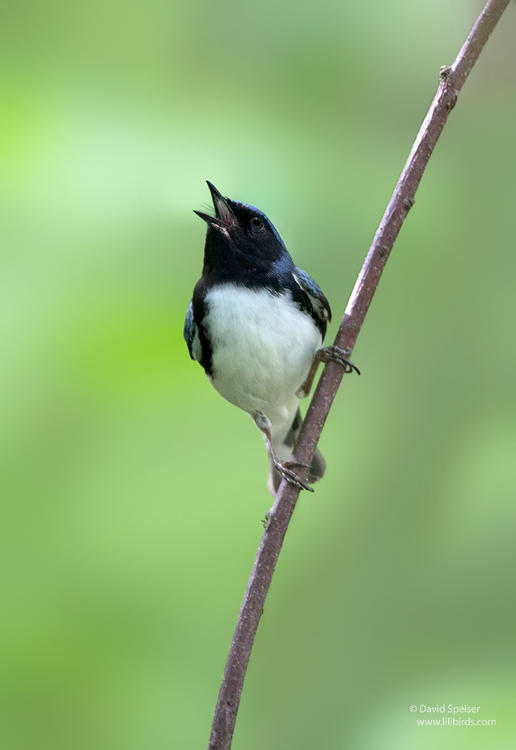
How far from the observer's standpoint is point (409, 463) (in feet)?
4.13

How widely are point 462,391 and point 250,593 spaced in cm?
61

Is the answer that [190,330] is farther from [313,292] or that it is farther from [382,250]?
[382,250]

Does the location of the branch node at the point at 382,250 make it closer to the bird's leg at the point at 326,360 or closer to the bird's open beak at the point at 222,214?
the bird's leg at the point at 326,360

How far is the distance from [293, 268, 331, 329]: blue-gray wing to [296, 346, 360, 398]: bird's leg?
0.27 ft

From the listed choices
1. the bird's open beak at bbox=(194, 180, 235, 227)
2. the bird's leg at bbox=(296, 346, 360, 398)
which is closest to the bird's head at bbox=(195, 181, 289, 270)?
the bird's open beak at bbox=(194, 180, 235, 227)

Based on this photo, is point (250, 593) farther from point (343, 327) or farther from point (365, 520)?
point (365, 520)

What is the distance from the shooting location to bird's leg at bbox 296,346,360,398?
0.97m

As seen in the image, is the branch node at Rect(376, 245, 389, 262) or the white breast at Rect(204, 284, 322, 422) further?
the white breast at Rect(204, 284, 322, 422)

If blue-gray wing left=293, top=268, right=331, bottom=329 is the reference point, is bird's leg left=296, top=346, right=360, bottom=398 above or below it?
below

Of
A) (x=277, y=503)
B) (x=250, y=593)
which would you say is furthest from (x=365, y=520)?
(x=250, y=593)

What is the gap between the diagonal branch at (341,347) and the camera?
79 cm

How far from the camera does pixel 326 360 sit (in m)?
1.17

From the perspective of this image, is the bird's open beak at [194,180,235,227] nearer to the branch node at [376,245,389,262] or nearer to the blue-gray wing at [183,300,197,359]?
the blue-gray wing at [183,300,197,359]

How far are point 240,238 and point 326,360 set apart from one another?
0.23m
